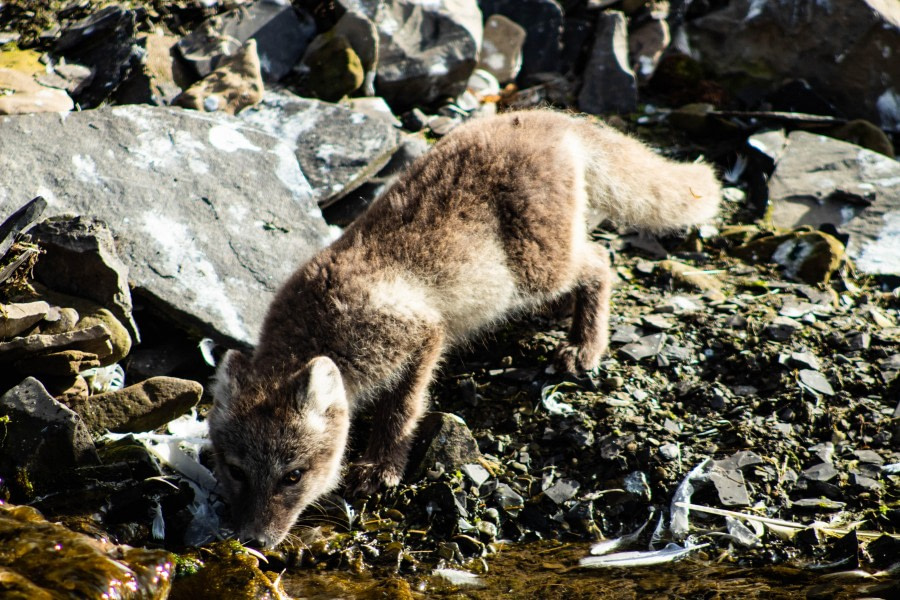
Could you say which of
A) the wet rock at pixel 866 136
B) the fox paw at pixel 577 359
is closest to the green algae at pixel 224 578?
the fox paw at pixel 577 359

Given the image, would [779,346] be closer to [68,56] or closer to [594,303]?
[594,303]

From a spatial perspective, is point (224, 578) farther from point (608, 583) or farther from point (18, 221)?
point (18, 221)

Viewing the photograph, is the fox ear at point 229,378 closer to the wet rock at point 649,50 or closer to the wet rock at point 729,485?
the wet rock at point 729,485

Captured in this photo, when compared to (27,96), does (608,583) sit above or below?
below

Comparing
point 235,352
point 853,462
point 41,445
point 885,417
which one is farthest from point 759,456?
point 41,445

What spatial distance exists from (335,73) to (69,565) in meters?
5.87

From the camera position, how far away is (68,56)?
7219 millimetres

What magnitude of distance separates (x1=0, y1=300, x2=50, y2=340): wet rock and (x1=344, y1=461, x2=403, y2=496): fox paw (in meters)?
2.17

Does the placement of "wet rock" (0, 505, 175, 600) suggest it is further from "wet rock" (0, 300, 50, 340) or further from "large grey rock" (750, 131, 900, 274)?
"large grey rock" (750, 131, 900, 274)

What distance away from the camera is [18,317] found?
16.0ft

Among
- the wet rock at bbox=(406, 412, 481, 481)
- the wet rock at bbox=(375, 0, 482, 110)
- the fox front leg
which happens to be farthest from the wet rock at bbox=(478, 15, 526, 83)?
the wet rock at bbox=(406, 412, 481, 481)

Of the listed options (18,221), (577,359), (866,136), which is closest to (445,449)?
(577,359)

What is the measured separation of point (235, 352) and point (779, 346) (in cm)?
374

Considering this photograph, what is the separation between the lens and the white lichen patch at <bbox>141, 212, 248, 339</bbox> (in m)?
5.73
